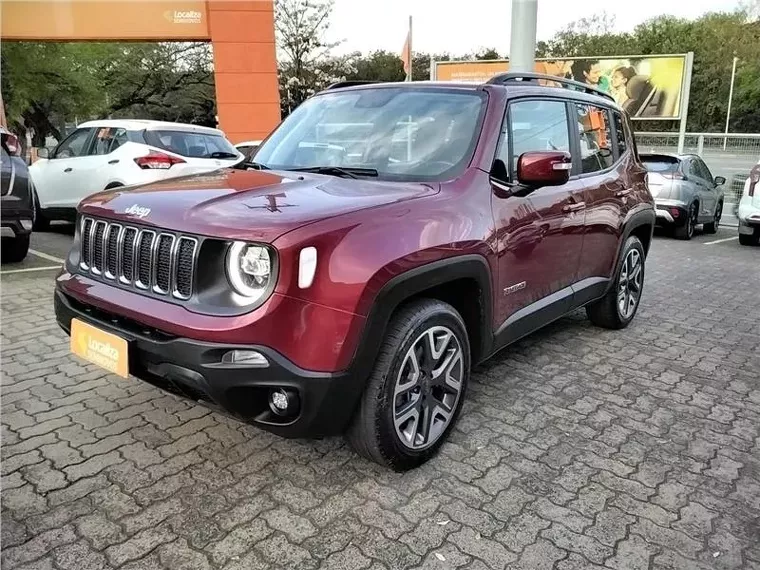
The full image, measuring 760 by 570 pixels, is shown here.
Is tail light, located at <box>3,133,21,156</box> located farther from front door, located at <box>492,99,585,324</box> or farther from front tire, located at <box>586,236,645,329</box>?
A: front tire, located at <box>586,236,645,329</box>

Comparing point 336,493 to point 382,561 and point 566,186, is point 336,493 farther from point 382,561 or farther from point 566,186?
point 566,186

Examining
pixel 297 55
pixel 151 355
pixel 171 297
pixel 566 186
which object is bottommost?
pixel 151 355

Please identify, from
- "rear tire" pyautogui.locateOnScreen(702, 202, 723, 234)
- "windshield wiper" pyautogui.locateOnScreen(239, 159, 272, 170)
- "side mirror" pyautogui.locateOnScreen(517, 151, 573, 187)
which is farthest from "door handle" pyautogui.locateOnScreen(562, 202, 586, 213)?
"rear tire" pyautogui.locateOnScreen(702, 202, 723, 234)

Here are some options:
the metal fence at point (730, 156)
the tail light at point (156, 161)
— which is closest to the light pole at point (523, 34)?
the tail light at point (156, 161)

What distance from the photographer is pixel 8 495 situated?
2.67m

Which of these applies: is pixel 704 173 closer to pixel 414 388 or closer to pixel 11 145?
pixel 414 388

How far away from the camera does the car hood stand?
96.1 inches

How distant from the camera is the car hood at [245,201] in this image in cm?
244

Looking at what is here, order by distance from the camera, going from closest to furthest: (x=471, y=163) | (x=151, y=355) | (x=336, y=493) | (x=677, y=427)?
(x=151, y=355)
(x=336, y=493)
(x=471, y=163)
(x=677, y=427)

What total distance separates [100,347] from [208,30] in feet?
54.7

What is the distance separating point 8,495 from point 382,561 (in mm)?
1644

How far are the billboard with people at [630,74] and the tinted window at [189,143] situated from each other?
9.33 metres

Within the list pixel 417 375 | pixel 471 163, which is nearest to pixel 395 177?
pixel 471 163

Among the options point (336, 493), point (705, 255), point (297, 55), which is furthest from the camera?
point (297, 55)
